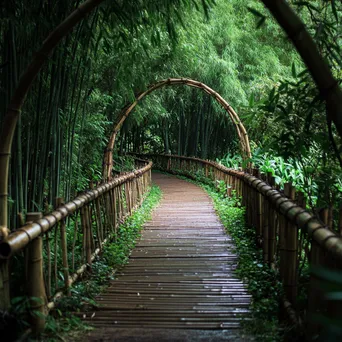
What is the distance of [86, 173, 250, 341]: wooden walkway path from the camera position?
8.02 feet

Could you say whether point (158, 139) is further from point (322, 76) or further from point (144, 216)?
point (322, 76)

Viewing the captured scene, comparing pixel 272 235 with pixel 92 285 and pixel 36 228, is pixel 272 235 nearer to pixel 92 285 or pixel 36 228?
pixel 92 285

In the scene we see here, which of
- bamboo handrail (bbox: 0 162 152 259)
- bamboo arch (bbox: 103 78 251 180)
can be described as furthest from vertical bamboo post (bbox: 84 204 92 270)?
bamboo arch (bbox: 103 78 251 180)

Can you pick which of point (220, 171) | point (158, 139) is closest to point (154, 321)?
point (220, 171)

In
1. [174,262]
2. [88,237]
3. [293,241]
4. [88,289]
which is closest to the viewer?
[293,241]

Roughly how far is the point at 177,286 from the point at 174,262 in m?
0.62

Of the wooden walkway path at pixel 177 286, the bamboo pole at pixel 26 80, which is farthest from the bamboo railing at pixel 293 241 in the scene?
the bamboo pole at pixel 26 80

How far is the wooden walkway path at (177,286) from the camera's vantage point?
8.02 feet

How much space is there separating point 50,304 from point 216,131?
360 inches

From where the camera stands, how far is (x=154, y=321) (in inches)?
96.1

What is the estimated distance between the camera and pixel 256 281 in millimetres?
3051

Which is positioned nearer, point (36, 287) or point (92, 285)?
point (36, 287)

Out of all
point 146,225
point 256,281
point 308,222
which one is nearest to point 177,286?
point 256,281

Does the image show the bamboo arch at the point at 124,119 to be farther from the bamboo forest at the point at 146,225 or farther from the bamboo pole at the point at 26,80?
the bamboo pole at the point at 26,80
